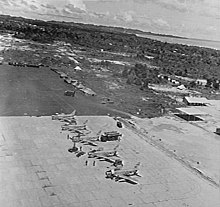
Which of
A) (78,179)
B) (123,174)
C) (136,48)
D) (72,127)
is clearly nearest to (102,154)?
(123,174)

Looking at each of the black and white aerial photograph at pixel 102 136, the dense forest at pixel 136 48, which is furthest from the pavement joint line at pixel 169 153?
the dense forest at pixel 136 48

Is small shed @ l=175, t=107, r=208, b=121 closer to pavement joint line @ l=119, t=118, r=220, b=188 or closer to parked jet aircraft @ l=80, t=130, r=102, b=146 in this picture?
pavement joint line @ l=119, t=118, r=220, b=188

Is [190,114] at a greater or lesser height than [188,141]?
greater

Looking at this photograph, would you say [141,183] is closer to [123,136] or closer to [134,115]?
[123,136]

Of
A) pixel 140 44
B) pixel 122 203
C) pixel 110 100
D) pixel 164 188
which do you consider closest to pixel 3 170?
pixel 122 203

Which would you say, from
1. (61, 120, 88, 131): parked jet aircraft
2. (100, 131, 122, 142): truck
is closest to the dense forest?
(61, 120, 88, 131): parked jet aircraft

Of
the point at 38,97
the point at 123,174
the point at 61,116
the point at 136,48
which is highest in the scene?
the point at 136,48

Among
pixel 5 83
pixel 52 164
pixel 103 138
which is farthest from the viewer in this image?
pixel 5 83

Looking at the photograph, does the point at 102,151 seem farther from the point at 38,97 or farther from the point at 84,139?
the point at 38,97
